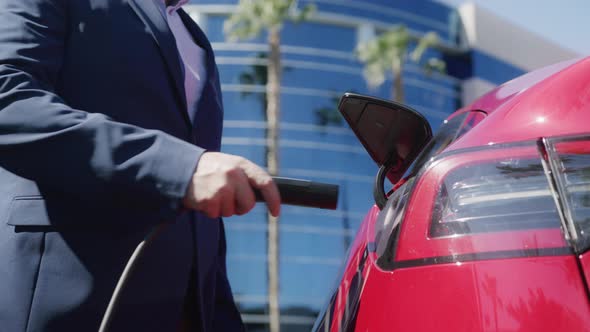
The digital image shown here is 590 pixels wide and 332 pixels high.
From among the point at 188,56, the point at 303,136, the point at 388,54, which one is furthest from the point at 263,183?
the point at 303,136

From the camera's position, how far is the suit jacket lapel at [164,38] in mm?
1728

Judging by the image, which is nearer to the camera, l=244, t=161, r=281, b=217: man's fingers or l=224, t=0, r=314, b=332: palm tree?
l=244, t=161, r=281, b=217: man's fingers

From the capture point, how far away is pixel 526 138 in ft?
4.63

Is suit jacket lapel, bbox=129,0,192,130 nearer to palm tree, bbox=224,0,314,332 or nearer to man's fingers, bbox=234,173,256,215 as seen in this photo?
man's fingers, bbox=234,173,256,215

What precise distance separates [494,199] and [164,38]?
86 cm

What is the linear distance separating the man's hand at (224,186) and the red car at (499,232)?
306 millimetres

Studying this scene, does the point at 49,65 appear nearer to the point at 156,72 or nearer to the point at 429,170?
the point at 156,72

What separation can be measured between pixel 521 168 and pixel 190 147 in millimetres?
617

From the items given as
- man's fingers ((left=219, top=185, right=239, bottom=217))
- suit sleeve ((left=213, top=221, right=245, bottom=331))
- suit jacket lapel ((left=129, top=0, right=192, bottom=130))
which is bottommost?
suit sleeve ((left=213, top=221, right=245, bottom=331))

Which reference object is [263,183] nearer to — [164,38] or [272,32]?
[164,38]

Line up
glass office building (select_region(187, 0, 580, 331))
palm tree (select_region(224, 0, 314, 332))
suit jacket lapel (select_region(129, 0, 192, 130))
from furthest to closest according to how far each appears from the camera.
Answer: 1. glass office building (select_region(187, 0, 580, 331))
2. palm tree (select_region(224, 0, 314, 332))
3. suit jacket lapel (select_region(129, 0, 192, 130))

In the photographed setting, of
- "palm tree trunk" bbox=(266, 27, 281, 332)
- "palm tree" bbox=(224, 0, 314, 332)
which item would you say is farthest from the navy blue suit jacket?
"palm tree" bbox=(224, 0, 314, 332)

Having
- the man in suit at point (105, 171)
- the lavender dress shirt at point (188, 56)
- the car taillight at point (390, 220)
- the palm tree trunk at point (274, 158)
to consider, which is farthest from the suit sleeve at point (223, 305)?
the palm tree trunk at point (274, 158)

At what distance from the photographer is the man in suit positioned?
1355mm
